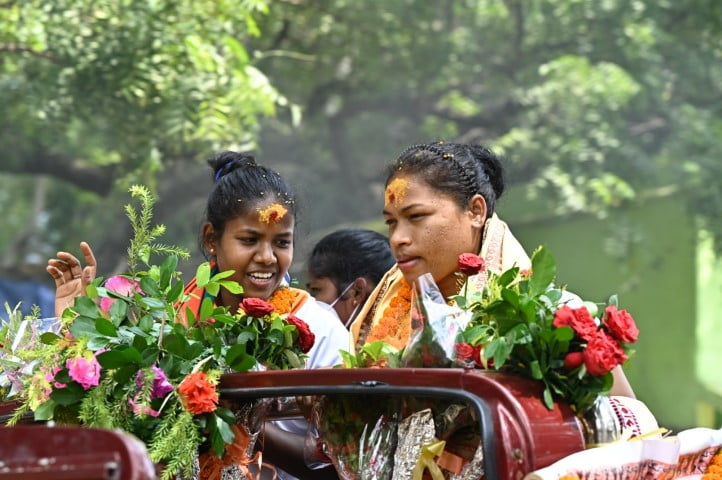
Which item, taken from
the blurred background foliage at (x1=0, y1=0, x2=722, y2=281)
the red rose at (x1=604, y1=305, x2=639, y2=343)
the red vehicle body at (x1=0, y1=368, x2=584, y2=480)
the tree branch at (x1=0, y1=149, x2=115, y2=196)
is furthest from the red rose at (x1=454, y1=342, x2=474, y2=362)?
the tree branch at (x1=0, y1=149, x2=115, y2=196)

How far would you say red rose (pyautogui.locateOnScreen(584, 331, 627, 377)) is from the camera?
2.54 m

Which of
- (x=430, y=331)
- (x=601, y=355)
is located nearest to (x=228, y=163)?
(x=430, y=331)

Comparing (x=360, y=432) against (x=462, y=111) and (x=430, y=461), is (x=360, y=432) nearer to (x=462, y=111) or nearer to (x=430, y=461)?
(x=430, y=461)

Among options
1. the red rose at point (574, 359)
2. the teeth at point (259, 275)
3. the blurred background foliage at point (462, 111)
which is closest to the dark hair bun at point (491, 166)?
the teeth at point (259, 275)

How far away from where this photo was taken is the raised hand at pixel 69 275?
12.6 feet

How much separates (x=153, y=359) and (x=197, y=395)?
199mm

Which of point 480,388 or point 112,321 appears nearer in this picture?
point 480,388

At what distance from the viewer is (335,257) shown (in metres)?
5.04

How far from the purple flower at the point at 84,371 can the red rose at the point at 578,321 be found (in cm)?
125

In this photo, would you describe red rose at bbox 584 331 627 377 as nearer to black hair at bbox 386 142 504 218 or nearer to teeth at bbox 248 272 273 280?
black hair at bbox 386 142 504 218

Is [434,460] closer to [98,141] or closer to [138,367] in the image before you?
[138,367]

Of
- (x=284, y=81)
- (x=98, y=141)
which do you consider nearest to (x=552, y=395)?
(x=98, y=141)

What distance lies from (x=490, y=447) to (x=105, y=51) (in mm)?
6672

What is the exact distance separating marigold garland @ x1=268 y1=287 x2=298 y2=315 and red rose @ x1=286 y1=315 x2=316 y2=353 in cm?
53
